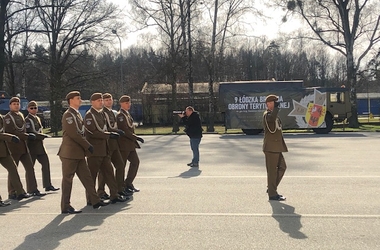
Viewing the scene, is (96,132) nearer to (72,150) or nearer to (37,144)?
(72,150)

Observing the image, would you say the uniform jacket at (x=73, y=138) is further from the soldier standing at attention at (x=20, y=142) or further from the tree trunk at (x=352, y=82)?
the tree trunk at (x=352, y=82)

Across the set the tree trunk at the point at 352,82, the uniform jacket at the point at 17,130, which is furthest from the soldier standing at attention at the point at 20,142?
the tree trunk at the point at 352,82

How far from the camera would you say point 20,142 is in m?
8.28

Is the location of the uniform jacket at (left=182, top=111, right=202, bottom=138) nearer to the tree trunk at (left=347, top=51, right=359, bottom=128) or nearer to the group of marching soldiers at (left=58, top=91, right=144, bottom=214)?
the group of marching soldiers at (left=58, top=91, right=144, bottom=214)

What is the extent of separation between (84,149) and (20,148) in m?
2.28

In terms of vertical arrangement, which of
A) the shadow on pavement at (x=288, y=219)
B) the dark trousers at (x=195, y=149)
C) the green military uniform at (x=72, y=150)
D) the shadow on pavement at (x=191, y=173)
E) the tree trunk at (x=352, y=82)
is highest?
the tree trunk at (x=352, y=82)

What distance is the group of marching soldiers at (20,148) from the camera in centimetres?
776

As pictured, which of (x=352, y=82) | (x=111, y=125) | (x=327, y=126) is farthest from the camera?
(x=352, y=82)

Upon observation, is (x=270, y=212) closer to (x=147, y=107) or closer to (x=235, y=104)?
(x=235, y=104)

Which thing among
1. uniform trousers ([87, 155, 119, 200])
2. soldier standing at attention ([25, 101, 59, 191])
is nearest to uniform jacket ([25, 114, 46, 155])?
soldier standing at attention ([25, 101, 59, 191])

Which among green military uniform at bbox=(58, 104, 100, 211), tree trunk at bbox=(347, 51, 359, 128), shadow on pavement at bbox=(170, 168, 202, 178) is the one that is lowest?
shadow on pavement at bbox=(170, 168, 202, 178)

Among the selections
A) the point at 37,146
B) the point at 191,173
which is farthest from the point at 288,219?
the point at 37,146

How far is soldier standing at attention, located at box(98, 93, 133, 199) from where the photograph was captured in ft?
25.0

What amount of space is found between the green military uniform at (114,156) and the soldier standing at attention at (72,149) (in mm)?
778
